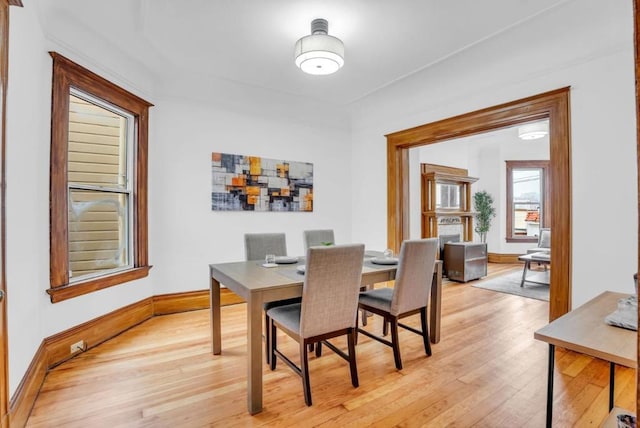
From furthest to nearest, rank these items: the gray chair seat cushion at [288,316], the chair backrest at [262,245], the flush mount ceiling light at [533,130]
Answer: the flush mount ceiling light at [533,130] < the chair backrest at [262,245] < the gray chair seat cushion at [288,316]

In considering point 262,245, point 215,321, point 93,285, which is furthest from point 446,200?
point 93,285

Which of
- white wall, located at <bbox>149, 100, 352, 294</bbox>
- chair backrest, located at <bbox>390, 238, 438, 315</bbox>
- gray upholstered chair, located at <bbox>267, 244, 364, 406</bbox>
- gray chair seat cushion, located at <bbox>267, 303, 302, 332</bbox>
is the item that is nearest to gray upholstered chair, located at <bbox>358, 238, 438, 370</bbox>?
chair backrest, located at <bbox>390, 238, 438, 315</bbox>

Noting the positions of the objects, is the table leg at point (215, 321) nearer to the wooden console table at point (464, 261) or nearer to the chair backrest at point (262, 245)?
the chair backrest at point (262, 245)

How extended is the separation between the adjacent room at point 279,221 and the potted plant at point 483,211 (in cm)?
291

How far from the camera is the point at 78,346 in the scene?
2.59 meters

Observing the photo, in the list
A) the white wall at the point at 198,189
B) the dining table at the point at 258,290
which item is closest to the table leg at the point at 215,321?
the dining table at the point at 258,290

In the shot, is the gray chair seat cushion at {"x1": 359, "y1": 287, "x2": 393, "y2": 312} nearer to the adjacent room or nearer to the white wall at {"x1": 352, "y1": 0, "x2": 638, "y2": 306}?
the adjacent room

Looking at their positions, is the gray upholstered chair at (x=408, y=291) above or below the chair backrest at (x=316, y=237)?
below

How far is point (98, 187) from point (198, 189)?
3.47 ft

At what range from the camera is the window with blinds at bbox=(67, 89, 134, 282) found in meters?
2.74

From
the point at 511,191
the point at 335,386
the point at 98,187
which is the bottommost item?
the point at 335,386

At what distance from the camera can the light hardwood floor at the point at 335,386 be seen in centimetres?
182

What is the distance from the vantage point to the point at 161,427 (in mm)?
1748

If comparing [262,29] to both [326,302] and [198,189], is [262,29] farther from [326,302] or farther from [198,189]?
[326,302]
